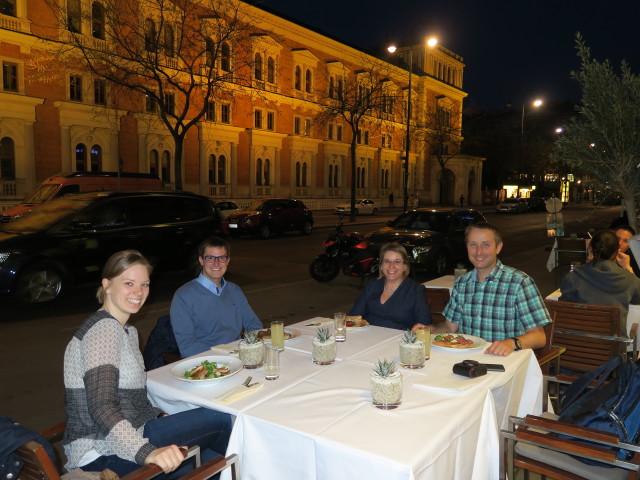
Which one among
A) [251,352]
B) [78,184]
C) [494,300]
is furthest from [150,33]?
[251,352]

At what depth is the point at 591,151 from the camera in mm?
6781

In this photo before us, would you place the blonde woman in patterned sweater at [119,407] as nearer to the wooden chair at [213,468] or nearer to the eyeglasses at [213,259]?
the wooden chair at [213,468]

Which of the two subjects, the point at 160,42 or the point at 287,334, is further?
the point at 160,42

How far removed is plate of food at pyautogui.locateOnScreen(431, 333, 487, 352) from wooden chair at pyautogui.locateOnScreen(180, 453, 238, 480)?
171cm

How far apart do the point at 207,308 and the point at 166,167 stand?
29.2 meters

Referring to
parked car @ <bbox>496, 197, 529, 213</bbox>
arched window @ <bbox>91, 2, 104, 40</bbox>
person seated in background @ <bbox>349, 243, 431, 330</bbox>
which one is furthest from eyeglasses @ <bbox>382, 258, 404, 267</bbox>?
parked car @ <bbox>496, 197, 529, 213</bbox>

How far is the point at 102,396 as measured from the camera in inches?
100

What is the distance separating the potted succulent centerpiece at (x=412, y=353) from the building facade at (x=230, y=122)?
63.1 feet

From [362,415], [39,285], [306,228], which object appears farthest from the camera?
[306,228]

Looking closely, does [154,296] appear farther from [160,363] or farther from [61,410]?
[160,363]

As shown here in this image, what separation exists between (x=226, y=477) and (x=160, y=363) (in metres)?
1.83

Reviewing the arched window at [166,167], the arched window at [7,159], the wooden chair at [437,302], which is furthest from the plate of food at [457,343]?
the arched window at [166,167]

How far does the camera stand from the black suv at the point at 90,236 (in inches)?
338

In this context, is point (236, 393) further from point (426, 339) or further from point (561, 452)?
point (561, 452)
